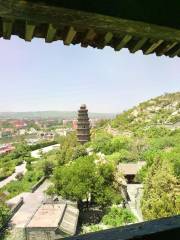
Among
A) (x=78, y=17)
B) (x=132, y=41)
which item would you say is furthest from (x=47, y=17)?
(x=132, y=41)

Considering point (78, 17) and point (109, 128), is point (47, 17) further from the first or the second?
point (109, 128)

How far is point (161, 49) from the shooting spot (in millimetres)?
2396

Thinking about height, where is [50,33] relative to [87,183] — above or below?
above

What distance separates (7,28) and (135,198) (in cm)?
3231

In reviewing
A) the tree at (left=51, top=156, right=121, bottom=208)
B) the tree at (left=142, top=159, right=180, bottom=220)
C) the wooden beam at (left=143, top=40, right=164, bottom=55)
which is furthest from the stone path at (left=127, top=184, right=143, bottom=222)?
the wooden beam at (left=143, top=40, right=164, bottom=55)

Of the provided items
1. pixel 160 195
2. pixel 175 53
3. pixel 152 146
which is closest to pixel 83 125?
pixel 152 146

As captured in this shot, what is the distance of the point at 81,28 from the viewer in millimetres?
1956

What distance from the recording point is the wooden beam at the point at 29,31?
1.88 metres

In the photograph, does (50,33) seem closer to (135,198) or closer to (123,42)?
(123,42)

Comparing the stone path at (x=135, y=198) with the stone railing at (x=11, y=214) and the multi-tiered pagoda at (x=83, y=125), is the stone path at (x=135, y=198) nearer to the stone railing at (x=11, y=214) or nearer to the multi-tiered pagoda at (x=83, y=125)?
the stone railing at (x=11, y=214)

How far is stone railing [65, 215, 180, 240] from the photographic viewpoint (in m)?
1.81

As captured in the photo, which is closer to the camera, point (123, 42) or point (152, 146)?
point (123, 42)

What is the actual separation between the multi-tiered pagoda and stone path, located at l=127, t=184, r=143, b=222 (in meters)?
26.6

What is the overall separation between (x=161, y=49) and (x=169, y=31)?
36 centimetres
